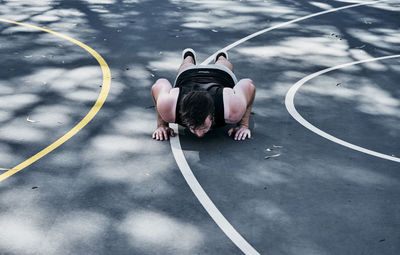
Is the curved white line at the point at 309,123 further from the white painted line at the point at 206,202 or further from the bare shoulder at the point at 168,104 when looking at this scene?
the bare shoulder at the point at 168,104

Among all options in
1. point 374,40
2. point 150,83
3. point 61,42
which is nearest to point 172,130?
point 150,83

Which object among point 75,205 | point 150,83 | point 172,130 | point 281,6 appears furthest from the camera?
point 281,6

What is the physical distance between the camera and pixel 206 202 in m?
6.20

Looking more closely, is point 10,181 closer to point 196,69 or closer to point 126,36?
point 196,69

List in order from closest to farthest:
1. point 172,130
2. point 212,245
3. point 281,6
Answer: point 212,245 < point 172,130 < point 281,6

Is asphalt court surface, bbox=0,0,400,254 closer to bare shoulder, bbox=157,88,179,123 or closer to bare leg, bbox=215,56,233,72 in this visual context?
bare shoulder, bbox=157,88,179,123

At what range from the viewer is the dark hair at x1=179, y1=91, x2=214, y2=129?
22.3 ft

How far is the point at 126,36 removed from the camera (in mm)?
12680

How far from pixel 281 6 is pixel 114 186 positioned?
36.0 ft

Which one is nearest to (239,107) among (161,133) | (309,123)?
(161,133)

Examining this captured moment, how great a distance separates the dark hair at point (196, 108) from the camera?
6785 mm

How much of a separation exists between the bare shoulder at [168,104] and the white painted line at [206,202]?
46 cm

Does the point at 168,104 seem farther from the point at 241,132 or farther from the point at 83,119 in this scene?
the point at 83,119

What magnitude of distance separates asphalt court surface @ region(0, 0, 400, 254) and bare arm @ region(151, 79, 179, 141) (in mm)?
197
